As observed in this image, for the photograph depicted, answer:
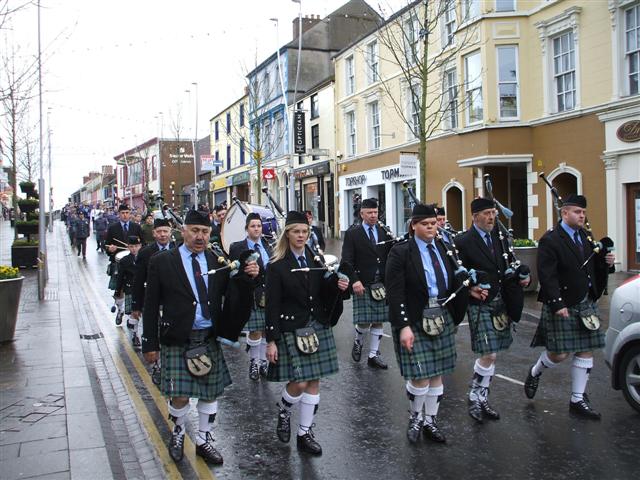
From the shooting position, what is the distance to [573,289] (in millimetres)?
5551

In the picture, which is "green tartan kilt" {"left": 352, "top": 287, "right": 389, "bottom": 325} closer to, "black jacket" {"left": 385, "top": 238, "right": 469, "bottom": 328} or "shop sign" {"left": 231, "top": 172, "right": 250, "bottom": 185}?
"black jacket" {"left": 385, "top": 238, "right": 469, "bottom": 328}

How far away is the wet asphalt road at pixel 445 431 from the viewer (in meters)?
4.42

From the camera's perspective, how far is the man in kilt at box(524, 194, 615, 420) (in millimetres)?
5496

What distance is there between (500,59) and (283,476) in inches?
668

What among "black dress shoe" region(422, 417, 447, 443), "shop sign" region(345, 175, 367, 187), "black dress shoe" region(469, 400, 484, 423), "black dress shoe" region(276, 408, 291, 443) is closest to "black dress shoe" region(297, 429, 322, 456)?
"black dress shoe" region(276, 408, 291, 443)

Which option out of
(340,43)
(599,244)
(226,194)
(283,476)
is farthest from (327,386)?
(226,194)

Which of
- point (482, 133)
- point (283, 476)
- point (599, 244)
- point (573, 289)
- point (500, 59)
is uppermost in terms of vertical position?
point (500, 59)

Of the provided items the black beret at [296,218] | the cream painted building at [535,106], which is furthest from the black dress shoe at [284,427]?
the cream painted building at [535,106]

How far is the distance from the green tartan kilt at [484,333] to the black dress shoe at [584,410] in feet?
2.72

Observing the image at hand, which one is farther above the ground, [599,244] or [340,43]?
[340,43]

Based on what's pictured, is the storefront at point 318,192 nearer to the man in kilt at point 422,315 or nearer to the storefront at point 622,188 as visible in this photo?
the storefront at point 622,188

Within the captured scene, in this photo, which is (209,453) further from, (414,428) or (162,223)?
(162,223)

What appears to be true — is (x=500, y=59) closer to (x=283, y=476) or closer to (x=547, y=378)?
(x=547, y=378)

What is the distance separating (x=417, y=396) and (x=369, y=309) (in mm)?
2595
